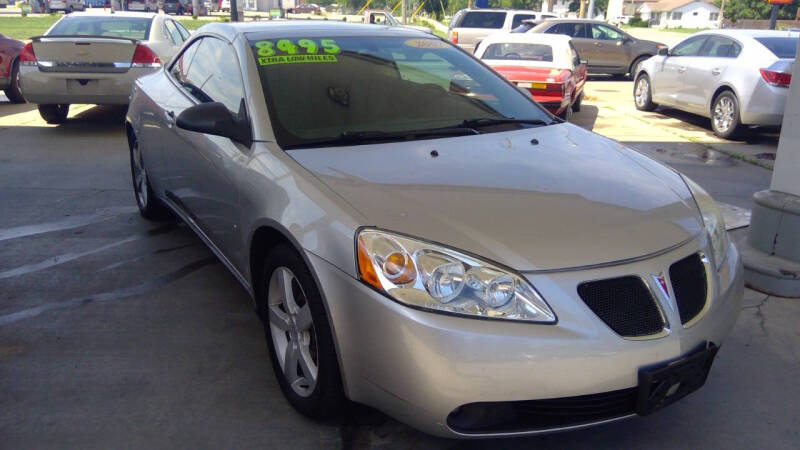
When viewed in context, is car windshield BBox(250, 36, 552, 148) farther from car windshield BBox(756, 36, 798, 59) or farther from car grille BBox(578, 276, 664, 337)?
car windshield BBox(756, 36, 798, 59)

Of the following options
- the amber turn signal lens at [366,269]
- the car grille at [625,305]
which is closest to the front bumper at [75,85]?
the amber turn signal lens at [366,269]

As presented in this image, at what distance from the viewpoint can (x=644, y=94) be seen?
12.2m

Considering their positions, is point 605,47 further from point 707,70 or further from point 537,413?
point 537,413

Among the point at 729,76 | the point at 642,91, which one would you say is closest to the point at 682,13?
the point at 642,91

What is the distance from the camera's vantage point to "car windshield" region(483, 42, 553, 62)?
1086cm

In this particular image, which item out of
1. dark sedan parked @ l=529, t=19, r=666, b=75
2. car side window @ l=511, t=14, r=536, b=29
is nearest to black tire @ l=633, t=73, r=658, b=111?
dark sedan parked @ l=529, t=19, r=666, b=75

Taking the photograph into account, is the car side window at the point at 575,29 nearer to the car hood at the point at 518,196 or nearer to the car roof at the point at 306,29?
the car roof at the point at 306,29

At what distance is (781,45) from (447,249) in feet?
29.2

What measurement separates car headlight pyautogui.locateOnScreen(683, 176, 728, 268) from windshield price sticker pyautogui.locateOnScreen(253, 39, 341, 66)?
1909mm

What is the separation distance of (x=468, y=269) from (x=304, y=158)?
1.02m

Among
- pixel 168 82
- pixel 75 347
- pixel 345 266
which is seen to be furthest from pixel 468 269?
pixel 168 82

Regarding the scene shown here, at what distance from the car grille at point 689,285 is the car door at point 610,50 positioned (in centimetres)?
1647

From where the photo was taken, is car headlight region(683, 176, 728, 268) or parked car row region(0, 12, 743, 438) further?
A: car headlight region(683, 176, 728, 268)

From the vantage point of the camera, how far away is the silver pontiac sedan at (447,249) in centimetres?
227
